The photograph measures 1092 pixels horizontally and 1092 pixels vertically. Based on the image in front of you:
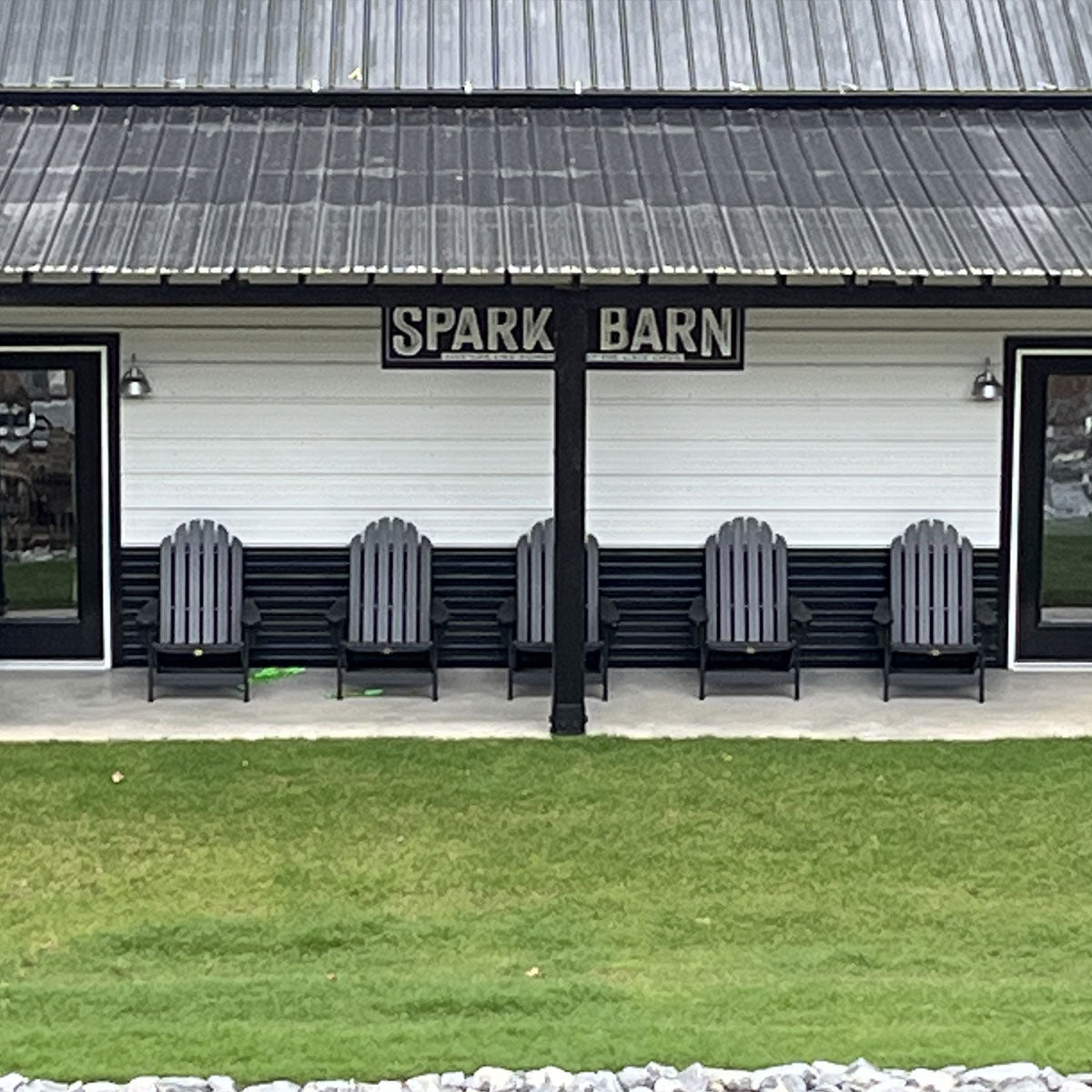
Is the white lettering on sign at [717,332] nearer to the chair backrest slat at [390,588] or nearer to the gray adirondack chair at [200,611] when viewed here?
the chair backrest slat at [390,588]

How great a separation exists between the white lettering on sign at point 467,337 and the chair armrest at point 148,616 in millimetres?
1977

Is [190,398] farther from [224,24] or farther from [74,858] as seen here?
[74,858]

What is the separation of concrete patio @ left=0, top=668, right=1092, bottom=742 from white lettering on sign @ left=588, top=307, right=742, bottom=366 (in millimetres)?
1874

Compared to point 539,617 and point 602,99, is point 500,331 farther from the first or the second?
point 539,617

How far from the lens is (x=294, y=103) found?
10.8 metres

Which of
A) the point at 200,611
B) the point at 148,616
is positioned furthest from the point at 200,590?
the point at 148,616

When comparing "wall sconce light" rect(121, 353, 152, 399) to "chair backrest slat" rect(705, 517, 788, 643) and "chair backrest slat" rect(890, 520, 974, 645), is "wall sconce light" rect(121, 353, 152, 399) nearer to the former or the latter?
"chair backrest slat" rect(705, 517, 788, 643)

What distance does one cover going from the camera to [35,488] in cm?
1077

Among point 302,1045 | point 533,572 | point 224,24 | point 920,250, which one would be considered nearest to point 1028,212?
point 920,250

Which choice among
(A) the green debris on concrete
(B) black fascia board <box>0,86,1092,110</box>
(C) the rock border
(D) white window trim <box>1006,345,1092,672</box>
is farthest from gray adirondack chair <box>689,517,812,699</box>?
(C) the rock border

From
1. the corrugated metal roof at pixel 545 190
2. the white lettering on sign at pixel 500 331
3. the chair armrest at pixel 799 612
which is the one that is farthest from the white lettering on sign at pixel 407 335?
the chair armrest at pixel 799 612

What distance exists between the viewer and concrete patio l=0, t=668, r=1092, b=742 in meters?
9.30

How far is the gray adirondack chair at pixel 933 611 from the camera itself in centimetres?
1015

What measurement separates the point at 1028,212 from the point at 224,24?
5.04 m
